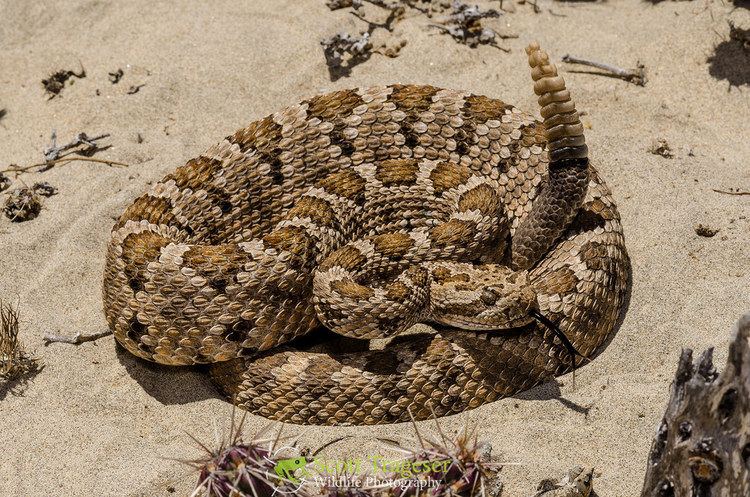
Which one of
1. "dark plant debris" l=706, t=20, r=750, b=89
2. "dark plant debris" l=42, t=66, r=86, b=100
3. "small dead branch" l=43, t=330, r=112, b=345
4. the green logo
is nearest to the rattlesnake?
"small dead branch" l=43, t=330, r=112, b=345

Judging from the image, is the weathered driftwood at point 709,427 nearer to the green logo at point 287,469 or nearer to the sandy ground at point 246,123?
Result: the sandy ground at point 246,123

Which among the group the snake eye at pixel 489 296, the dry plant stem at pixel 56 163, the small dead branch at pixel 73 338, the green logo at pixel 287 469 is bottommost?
the small dead branch at pixel 73 338

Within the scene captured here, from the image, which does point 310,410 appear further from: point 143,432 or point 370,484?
point 370,484

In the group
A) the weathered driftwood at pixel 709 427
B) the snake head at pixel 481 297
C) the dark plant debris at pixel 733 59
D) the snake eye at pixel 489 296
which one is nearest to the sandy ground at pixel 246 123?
the dark plant debris at pixel 733 59

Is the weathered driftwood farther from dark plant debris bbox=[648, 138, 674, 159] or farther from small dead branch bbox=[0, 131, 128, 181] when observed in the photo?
small dead branch bbox=[0, 131, 128, 181]

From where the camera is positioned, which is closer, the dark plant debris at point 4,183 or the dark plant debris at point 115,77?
the dark plant debris at point 4,183

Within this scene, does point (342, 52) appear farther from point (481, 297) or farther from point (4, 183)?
point (481, 297)
